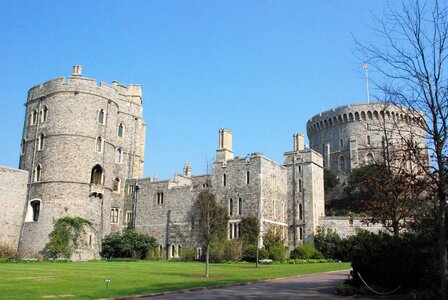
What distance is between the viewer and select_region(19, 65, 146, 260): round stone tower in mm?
39562

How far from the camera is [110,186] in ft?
143

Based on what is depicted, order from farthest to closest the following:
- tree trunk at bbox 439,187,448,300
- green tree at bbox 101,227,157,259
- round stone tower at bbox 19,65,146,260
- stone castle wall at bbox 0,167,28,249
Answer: green tree at bbox 101,227,157,259 → stone castle wall at bbox 0,167,28,249 → round stone tower at bbox 19,65,146,260 → tree trunk at bbox 439,187,448,300

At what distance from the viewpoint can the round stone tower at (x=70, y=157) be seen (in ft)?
130

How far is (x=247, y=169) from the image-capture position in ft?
138

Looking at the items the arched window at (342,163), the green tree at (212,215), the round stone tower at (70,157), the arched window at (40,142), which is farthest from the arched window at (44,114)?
the arched window at (342,163)

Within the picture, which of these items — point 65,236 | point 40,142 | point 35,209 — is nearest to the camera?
point 65,236

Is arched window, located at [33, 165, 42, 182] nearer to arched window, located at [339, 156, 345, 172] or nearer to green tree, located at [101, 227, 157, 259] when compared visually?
green tree, located at [101, 227, 157, 259]

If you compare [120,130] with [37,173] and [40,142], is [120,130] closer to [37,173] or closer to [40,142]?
[40,142]

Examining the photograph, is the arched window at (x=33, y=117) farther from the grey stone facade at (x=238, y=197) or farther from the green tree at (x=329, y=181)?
the green tree at (x=329, y=181)

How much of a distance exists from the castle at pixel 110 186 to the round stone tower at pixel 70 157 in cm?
8

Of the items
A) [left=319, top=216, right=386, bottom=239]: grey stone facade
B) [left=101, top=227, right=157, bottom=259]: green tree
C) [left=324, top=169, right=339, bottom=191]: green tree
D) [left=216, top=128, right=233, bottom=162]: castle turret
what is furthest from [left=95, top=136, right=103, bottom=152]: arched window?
[left=324, top=169, right=339, bottom=191]: green tree

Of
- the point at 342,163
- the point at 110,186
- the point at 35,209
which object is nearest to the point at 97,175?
the point at 110,186

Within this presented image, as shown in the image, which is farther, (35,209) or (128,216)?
(128,216)

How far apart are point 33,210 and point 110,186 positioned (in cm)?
685
